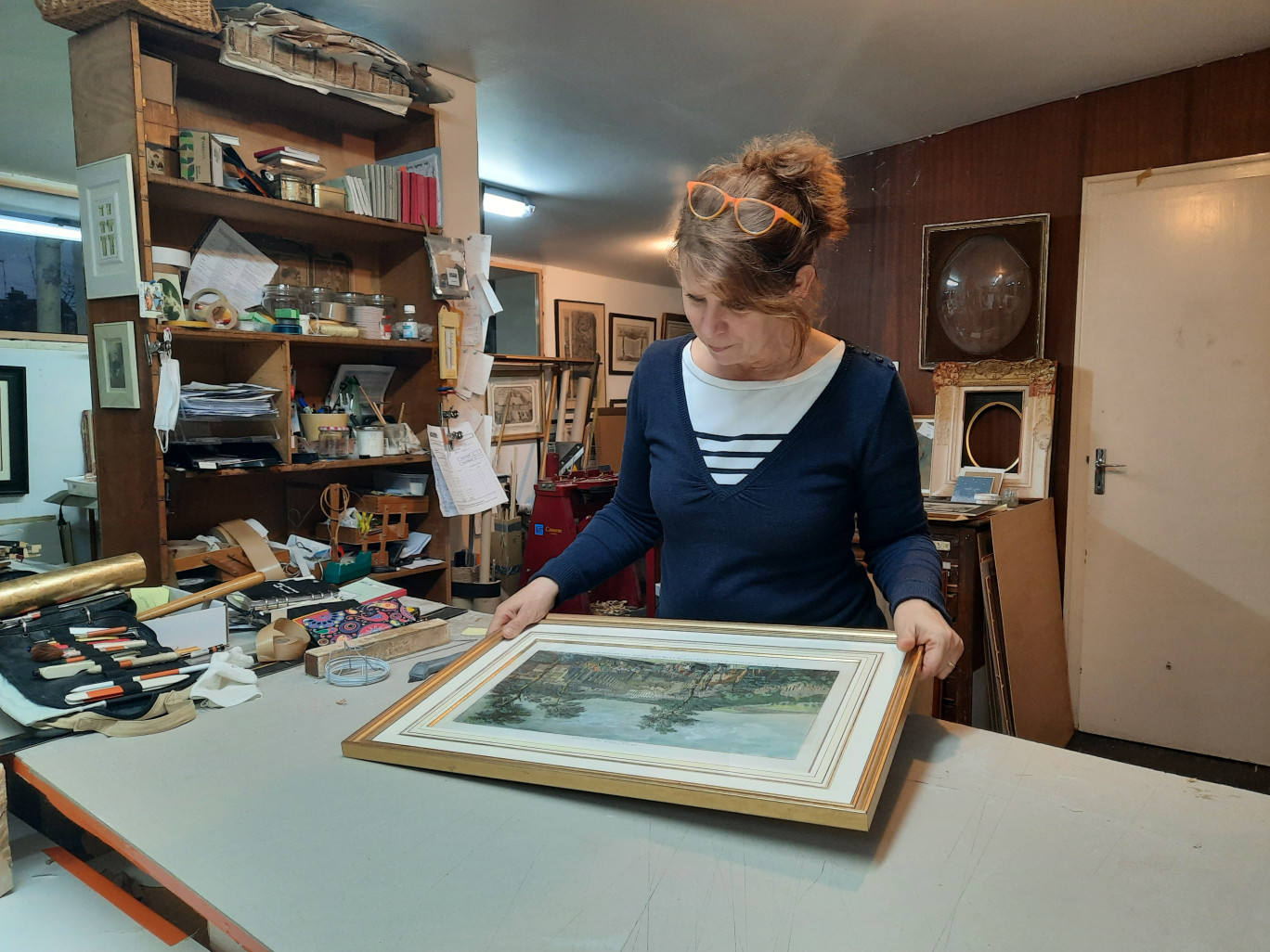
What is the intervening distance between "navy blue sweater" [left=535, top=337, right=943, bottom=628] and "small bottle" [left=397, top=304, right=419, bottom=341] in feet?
5.77

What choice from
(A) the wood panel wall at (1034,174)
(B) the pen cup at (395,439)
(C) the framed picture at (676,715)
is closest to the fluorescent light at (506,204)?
(A) the wood panel wall at (1034,174)

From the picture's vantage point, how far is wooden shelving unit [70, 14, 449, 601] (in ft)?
7.07

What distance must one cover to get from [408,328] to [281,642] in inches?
65.6

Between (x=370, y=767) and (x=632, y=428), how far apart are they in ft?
2.14

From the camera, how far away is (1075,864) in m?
0.73

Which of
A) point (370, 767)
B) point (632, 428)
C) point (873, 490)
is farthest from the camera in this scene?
point (632, 428)

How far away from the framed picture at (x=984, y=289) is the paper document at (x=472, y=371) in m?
1.90

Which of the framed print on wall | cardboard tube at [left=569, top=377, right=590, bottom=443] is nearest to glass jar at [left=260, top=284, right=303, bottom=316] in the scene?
the framed print on wall

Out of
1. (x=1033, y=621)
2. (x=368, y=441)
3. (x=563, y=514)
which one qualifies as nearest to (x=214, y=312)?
(x=368, y=441)

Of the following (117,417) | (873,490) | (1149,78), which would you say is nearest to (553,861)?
(873,490)

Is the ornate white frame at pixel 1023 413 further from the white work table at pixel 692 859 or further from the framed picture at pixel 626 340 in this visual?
the framed picture at pixel 626 340

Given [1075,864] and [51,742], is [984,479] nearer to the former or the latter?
[1075,864]

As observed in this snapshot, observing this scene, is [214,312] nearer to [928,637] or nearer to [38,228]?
[38,228]

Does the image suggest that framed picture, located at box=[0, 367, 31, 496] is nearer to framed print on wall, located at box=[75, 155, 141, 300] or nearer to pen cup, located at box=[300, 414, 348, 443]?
framed print on wall, located at box=[75, 155, 141, 300]
